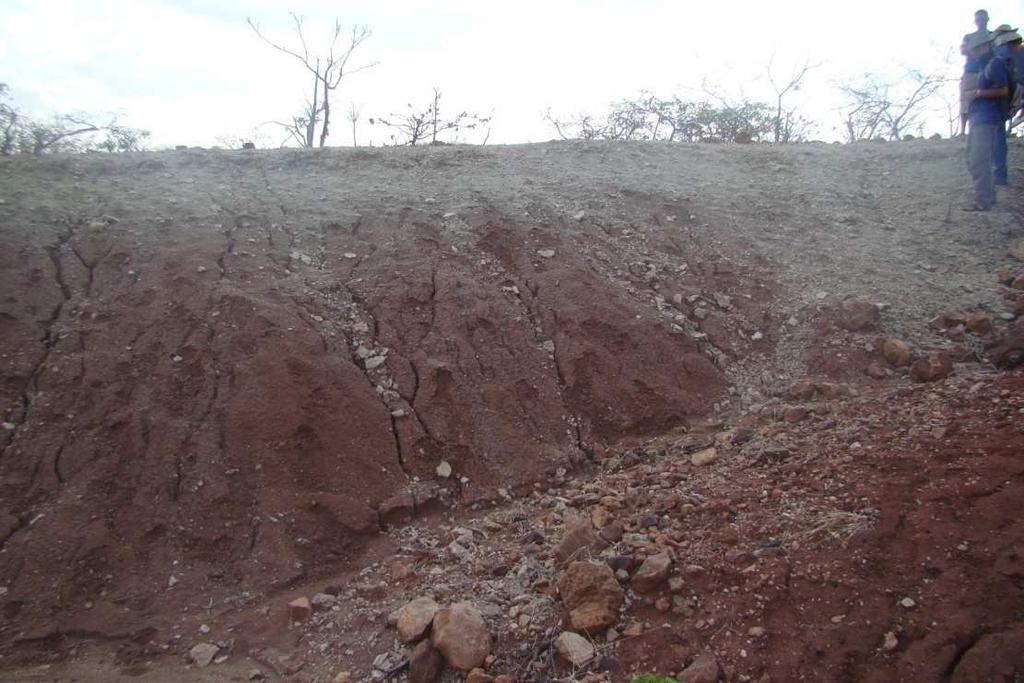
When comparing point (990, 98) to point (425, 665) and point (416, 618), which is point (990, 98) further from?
point (425, 665)

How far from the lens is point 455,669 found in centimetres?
246

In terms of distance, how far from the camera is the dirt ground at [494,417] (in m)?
2.44

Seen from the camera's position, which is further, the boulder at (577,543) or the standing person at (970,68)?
the standing person at (970,68)

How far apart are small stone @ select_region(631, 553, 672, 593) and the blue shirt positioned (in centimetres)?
536

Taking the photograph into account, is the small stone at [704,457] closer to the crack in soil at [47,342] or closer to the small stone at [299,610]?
the small stone at [299,610]

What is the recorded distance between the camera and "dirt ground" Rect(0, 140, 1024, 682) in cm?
244

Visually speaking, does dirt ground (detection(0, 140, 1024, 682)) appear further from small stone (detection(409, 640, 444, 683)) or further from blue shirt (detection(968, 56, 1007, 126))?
blue shirt (detection(968, 56, 1007, 126))

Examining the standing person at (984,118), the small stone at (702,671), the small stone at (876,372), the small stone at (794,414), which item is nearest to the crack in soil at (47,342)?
the small stone at (702,671)

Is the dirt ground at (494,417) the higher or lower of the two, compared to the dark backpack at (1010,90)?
lower

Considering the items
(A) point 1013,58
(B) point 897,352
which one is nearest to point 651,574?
(B) point 897,352

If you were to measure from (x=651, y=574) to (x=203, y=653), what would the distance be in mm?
1799

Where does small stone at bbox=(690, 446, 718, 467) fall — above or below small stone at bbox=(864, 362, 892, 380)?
below

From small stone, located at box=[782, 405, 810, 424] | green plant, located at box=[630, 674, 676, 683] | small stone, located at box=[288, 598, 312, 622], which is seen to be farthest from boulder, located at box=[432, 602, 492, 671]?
small stone, located at box=[782, 405, 810, 424]

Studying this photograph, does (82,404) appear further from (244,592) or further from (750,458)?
(750,458)
